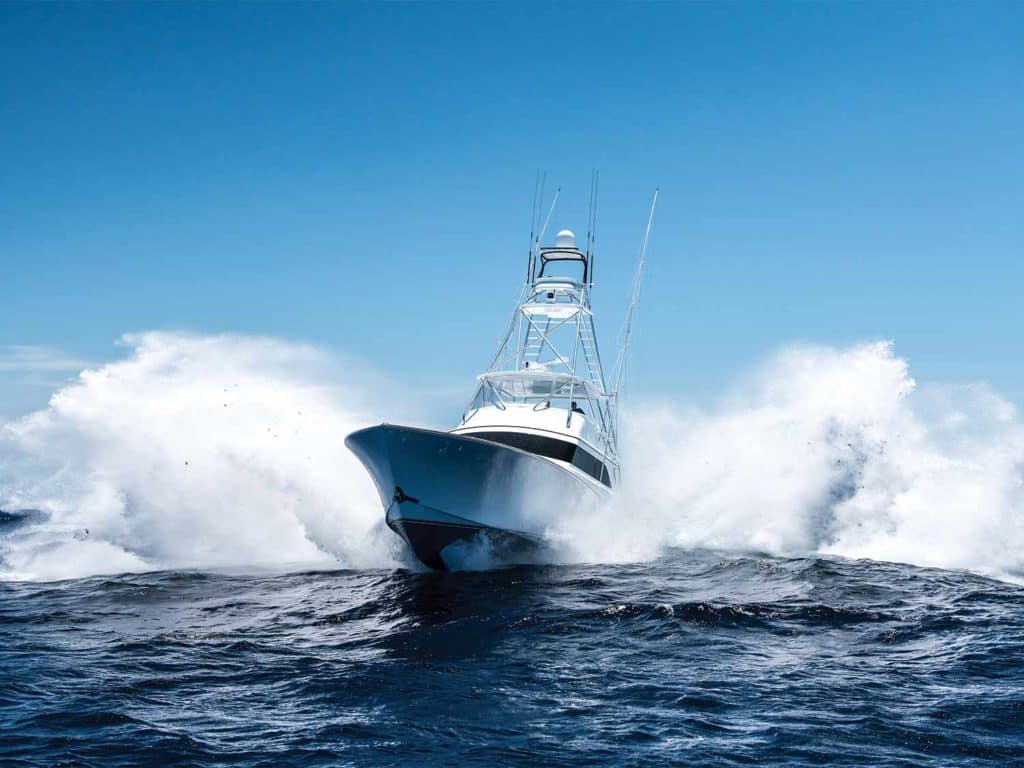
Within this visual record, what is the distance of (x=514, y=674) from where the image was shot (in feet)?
31.4

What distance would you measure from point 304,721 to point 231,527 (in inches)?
583

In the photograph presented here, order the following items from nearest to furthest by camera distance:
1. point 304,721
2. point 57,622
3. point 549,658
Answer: point 304,721, point 549,658, point 57,622

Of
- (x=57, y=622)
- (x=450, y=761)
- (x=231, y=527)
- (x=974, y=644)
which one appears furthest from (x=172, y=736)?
(x=231, y=527)

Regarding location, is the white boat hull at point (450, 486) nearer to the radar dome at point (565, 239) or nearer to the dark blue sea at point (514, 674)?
the dark blue sea at point (514, 674)

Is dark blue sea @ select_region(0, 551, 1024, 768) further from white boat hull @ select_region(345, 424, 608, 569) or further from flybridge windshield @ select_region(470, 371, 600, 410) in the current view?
flybridge windshield @ select_region(470, 371, 600, 410)

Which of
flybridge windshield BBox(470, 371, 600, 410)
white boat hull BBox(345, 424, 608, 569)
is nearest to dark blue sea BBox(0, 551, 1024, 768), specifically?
white boat hull BBox(345, 424, 608, 569)

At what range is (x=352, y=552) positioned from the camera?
19469 mm

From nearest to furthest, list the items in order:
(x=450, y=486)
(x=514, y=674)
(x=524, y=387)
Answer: (x=514, y=674) < (x=450, y=486) < (x=524, y=387)

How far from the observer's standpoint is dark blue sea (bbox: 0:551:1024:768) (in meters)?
7.06

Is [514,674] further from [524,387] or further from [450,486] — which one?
[524,387]

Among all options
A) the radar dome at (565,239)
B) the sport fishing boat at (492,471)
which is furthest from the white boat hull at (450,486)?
the radar dome at (565,239)

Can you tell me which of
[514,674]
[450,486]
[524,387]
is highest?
[524,387]

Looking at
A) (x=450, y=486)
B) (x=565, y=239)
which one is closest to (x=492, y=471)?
(x=450, y=486)

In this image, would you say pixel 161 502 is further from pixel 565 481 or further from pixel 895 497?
pixel 895 497
